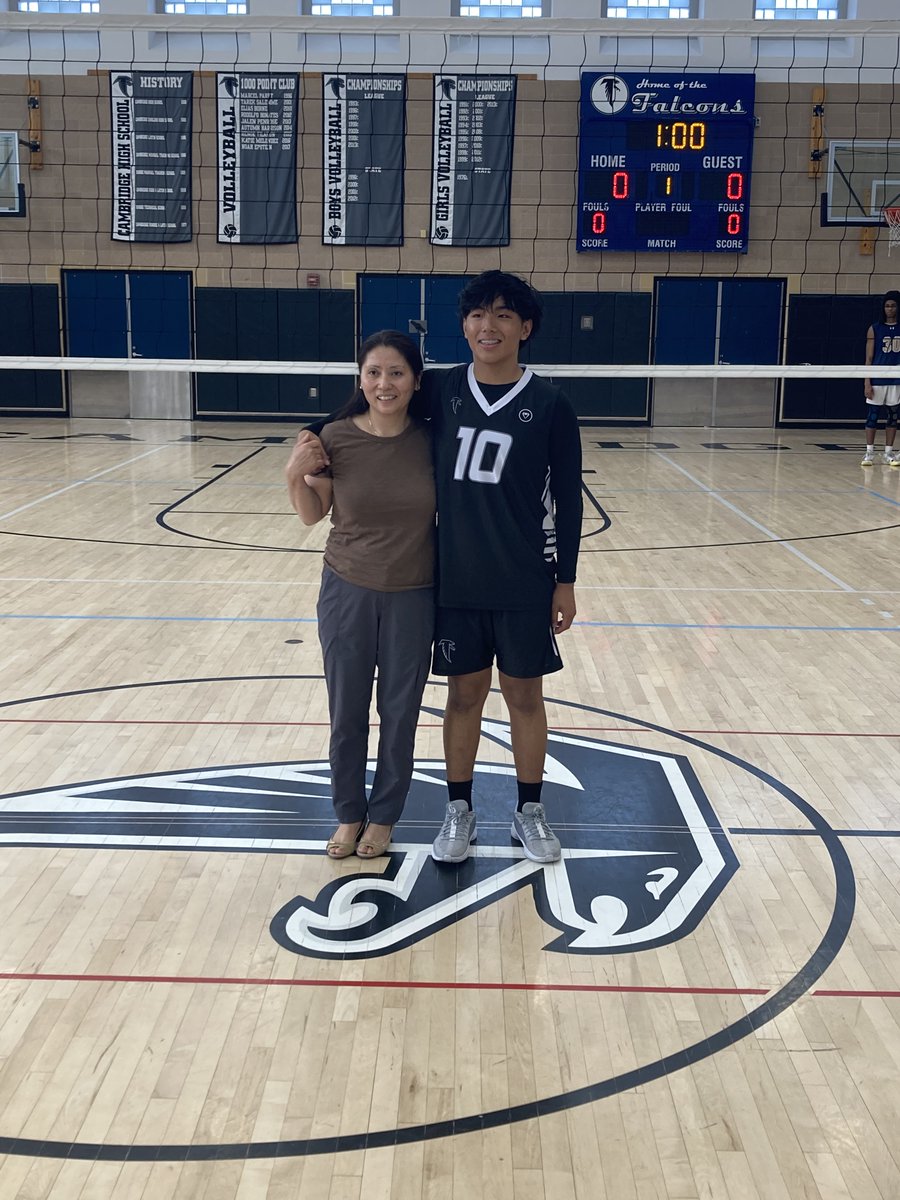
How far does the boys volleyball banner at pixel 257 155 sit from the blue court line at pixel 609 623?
10345 millimetres

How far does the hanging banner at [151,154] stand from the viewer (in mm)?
14508

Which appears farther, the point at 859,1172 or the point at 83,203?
the point at 83,203

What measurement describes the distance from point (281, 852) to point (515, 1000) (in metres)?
0.92

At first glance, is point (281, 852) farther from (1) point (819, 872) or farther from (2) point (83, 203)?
(2) point (83, 203)

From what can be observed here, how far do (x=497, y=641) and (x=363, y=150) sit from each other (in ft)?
42.7

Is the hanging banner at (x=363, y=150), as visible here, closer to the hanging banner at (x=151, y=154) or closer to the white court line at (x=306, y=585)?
the hanging banner at (x=151, y=154)

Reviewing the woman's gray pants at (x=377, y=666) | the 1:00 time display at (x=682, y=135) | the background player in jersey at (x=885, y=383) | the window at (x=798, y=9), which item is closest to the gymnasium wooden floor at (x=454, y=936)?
the woman's gray pants at (x=377, y=666)

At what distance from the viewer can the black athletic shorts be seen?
9.81 ft

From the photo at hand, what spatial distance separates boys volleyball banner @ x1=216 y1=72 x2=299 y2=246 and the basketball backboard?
6637 millimetres

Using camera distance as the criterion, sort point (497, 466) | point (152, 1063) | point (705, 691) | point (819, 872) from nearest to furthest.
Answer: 1. point (152, 1063)
2. point (497, 466)
3. point (819, 872)
4. point (705, 691)

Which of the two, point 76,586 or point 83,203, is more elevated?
point 83,203

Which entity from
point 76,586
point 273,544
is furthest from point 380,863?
point 273,544

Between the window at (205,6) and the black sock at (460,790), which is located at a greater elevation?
the window at (205,6)

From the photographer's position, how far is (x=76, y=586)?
6.56 m
